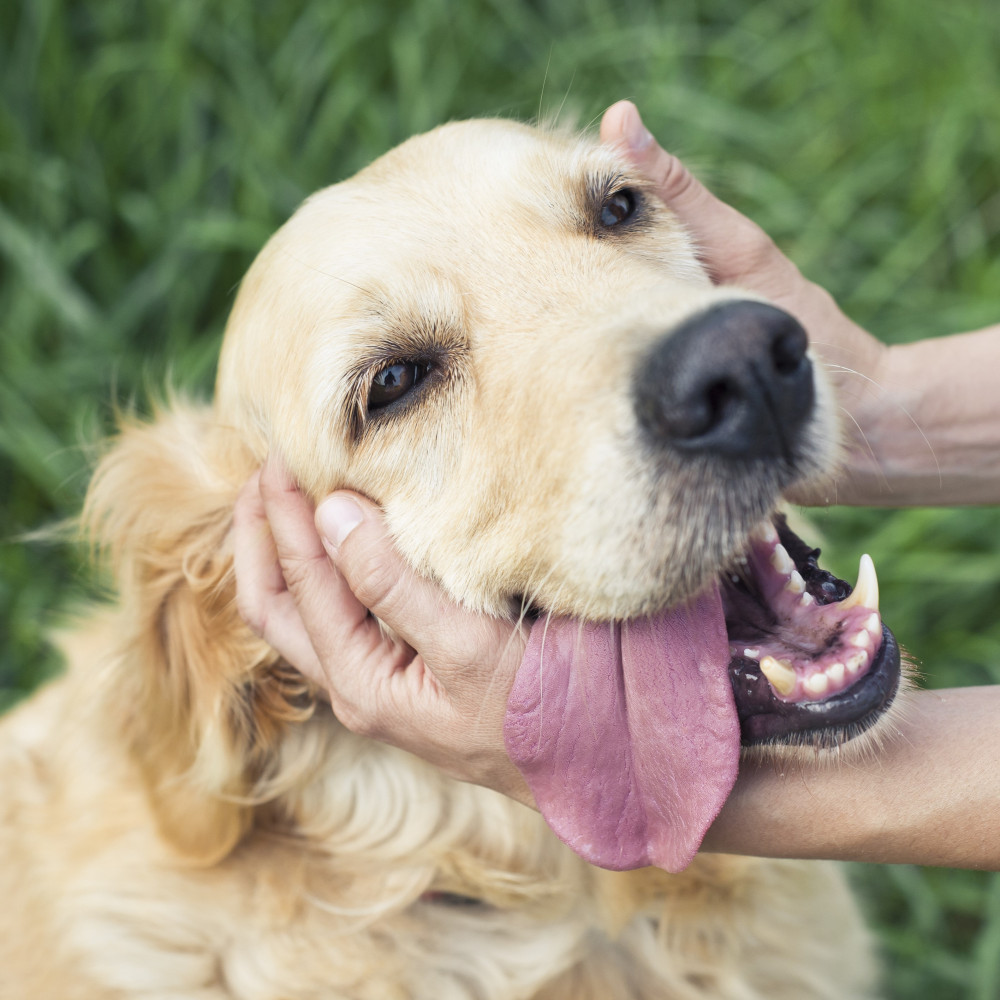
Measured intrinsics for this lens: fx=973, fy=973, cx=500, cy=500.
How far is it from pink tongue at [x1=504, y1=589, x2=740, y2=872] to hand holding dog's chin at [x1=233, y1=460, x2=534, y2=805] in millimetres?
96

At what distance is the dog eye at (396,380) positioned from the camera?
6.61ft

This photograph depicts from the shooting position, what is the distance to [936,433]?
2.53 meters

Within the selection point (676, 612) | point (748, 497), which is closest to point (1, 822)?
Answer: point (676, 612)

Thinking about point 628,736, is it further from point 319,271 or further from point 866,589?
point 319,271

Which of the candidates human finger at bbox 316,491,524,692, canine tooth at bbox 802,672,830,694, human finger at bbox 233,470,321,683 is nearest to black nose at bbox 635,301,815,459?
canine tooth at bbox 802,672,830,694

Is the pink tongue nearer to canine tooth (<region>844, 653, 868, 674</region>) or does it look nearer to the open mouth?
the open mouth

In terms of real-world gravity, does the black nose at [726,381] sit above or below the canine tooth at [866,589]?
above

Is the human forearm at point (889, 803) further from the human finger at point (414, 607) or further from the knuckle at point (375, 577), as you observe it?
the knuckle at point (375, 577)

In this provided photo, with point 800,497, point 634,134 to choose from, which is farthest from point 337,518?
point 634,134

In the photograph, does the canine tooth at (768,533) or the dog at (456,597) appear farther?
the canine tooth at (768,533)

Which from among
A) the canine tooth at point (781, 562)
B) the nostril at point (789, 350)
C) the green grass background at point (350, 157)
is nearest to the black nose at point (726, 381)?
the nostril at point (789, 350)

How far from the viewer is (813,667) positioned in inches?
68.6

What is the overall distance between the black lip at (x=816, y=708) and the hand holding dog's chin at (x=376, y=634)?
43 centimetres

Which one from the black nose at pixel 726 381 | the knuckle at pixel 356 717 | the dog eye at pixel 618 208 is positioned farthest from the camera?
the dog eye at pixel 618 208
